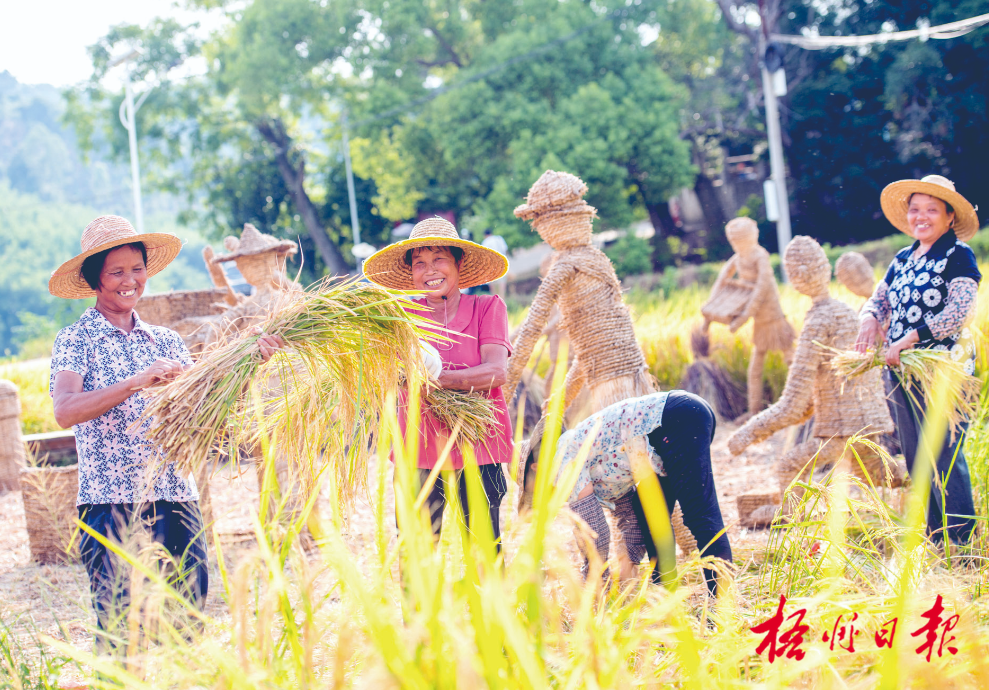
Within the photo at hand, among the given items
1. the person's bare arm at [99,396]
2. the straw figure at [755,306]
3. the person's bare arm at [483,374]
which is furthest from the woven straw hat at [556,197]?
the straw figure at [755,306]

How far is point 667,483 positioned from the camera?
2561 mm

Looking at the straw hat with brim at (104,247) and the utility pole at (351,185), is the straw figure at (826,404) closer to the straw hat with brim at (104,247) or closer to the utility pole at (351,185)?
the straw hat with brim at (104,247)

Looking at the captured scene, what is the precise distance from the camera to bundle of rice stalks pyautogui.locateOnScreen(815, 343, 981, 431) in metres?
2.77

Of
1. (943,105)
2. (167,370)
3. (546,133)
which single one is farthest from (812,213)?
(167,370)

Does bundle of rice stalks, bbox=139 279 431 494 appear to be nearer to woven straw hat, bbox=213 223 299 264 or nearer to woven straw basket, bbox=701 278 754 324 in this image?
woven straw hat, bbox=213 223 299 264

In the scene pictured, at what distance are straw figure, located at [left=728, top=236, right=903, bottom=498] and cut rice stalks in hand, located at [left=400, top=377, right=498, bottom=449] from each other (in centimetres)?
132

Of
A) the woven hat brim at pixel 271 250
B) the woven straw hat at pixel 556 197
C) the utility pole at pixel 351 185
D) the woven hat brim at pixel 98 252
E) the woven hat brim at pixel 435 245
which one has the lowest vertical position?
the woven hat brim at pixel 435 245

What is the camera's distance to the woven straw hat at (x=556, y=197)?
11.1 feet

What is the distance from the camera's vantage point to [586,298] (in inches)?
134

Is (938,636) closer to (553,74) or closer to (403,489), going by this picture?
(403,489)

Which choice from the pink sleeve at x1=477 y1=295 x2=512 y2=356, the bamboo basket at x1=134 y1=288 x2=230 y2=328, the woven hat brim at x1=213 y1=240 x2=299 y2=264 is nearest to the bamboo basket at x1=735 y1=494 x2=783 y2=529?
the pink sleeve at x1=477 y1=295 x2=512 y2=356

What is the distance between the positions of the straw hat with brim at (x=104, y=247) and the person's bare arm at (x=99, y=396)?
466 mm

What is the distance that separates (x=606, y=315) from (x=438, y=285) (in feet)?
2.96

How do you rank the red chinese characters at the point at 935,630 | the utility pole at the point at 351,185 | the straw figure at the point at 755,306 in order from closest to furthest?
the red chinese characters at the point at 935,630 < the straw figure at the point at 755,306 < the utility pole at the point at 351,185
